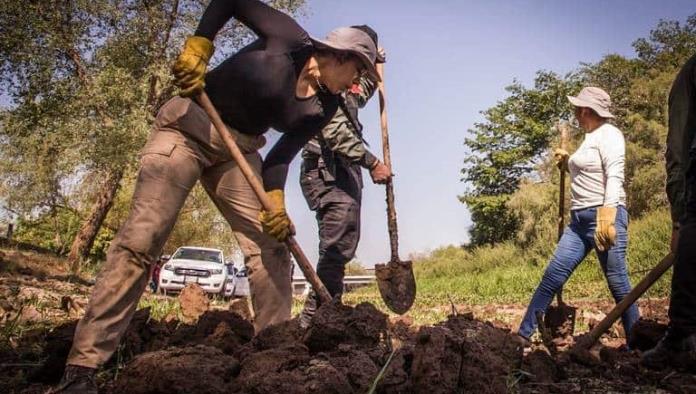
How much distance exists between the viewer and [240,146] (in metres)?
3.29

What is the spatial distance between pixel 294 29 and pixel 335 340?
5.59 ft

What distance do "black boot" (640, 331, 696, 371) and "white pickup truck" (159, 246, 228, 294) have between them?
1588 centimetres

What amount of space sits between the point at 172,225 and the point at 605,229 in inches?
119

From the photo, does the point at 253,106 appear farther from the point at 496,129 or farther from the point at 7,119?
the point at 496,129

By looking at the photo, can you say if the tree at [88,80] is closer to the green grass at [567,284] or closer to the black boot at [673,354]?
the green grass at [567,284]

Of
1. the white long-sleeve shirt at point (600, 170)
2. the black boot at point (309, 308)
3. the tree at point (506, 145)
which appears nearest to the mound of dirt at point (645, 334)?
the white long-sleeve shirt at point (600, 170)

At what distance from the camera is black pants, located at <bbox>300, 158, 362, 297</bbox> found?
4.43m

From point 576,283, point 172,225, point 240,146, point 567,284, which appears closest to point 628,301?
point 240,146

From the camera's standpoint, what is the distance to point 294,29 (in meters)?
3.21

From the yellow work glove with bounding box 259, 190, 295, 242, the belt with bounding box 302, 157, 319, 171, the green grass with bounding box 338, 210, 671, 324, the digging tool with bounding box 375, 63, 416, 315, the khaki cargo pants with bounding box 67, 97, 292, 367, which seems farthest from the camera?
the green grass with bounding box 338, 210, 671, 324

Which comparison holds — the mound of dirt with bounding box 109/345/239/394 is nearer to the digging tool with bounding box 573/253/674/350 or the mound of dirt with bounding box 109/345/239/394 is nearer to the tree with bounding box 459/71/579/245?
the digging tool with bounding box 573/253/674/350

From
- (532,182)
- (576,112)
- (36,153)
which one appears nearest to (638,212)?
(532,182)

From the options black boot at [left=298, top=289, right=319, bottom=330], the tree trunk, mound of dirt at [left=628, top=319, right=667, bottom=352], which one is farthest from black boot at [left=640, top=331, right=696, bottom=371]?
the tree trunk

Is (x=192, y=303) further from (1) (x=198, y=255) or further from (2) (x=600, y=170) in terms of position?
(1) (x=198, y=255)
